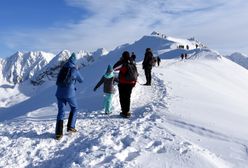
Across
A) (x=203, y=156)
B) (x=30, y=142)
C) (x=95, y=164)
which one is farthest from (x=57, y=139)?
(x=203, y=156)

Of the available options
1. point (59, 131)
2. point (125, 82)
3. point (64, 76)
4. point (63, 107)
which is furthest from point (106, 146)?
point (125, 82)

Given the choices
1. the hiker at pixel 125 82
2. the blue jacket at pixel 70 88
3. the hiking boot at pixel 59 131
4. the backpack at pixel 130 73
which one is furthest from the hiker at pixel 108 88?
the hiking boot at pixel 59 131

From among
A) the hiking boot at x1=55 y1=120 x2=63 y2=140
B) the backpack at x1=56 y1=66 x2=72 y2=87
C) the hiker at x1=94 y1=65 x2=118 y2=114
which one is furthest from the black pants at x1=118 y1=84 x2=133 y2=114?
the hiking boot at x1=55 y1=120 x2=63 y2=140

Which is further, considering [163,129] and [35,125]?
[35,125]

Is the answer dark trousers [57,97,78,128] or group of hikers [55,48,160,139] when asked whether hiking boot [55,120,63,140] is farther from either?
dark trousers [57,97,78,128]

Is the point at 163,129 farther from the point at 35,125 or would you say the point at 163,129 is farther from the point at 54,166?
the point at 35,125

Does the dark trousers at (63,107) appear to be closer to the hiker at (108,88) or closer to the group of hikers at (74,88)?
the group of hikers at (74,88)

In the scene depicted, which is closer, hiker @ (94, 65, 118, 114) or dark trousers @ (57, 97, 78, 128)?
dark trousers @ (57, 97, 78, 128)

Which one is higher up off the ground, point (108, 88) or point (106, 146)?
point (108, 88)

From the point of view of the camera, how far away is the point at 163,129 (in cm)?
1113

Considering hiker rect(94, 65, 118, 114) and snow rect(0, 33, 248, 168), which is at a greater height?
hiker rect(94, 65, 118, 114)

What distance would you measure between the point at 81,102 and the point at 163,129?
7.97 m

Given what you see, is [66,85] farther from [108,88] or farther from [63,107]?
[108,88]

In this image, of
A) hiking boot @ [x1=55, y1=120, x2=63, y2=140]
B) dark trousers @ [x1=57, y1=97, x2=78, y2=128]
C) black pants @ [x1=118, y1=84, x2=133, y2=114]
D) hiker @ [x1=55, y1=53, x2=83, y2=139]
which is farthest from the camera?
black pants @ [x1=118, y1=84, x2=133, y2=114]
